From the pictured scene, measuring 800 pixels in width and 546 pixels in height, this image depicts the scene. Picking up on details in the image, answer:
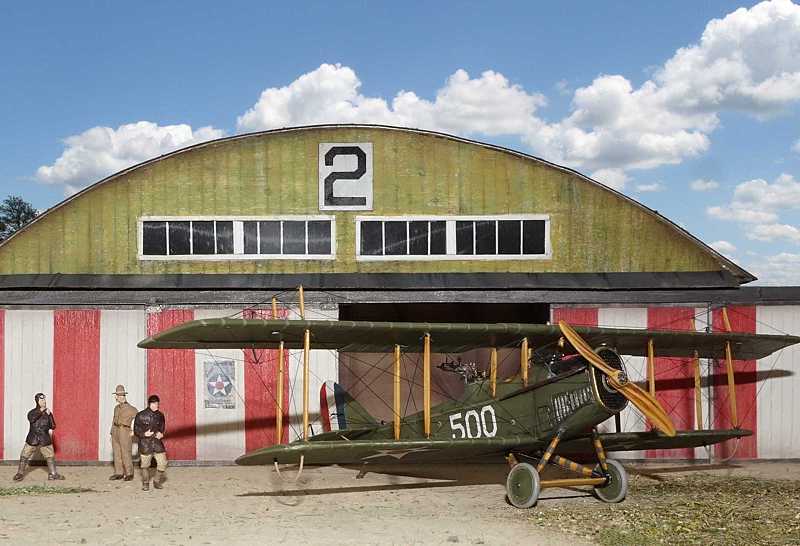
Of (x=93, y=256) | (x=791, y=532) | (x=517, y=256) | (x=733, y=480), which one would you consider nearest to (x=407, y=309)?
(x=517, y=256)

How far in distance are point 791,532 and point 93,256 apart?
14.8 m

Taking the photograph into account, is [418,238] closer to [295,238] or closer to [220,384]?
[295,238]

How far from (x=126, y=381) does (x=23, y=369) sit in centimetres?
228

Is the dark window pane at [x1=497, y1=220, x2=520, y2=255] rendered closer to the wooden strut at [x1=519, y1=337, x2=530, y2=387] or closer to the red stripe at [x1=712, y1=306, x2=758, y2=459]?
the red stripe at [x1=712, y1=306, x2=758, y2=459]

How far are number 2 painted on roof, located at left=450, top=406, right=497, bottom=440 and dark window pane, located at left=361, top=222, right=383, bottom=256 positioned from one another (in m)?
5.36

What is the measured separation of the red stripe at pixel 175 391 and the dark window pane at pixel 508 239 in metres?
7.22

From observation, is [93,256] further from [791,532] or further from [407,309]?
[791,532]

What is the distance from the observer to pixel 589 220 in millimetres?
16953

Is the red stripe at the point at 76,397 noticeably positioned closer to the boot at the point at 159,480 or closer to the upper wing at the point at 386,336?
the boot at the point at 159,480

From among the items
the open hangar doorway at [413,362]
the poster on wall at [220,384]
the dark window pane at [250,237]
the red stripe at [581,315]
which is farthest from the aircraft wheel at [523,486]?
the open hangar doorway at [413,362]

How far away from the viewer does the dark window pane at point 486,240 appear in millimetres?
16875

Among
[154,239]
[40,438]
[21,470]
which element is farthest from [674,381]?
[21,470]

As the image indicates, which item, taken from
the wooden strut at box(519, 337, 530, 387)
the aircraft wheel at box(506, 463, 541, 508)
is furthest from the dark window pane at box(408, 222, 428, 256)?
the aircraft wheel at box(506, 463, 541, 508)

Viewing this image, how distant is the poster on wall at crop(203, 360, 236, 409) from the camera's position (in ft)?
52.3
